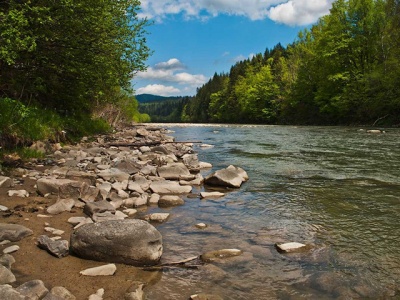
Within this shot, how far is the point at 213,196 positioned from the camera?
25.3ft

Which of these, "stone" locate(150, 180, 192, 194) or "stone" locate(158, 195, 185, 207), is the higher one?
"stone" locate(150, 180, 192, 194)

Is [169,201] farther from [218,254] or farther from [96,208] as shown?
[218,254]

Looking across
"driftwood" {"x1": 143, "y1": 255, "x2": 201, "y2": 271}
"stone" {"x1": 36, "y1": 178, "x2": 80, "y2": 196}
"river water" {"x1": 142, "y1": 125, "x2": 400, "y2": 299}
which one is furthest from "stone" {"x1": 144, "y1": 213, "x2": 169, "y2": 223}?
"stone" {"x1": 36, "y1": 178, "x2": 80, "y2": 196}

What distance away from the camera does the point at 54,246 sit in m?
4.19

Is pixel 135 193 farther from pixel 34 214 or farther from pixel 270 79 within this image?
pixel 270 79

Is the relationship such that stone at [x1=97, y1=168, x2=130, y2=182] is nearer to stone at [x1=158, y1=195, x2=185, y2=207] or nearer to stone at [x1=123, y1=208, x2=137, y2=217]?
stone at [x1=158, y1=195, x2=185, y2=207]

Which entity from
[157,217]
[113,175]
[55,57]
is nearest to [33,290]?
[157,217]

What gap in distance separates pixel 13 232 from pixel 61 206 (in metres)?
1.46

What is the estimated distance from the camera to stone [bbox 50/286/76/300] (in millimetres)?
3109

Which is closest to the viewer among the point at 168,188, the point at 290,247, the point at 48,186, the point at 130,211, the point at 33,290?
the point at 33,290

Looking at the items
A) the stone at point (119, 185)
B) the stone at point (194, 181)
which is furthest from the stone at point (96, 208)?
the stone at point (194, 181)

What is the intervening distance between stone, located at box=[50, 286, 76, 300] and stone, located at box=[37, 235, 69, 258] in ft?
3.20

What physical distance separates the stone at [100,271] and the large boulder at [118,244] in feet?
0.81

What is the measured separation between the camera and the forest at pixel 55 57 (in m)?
7.75
